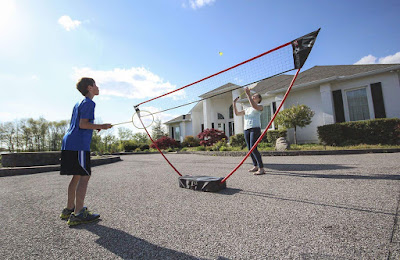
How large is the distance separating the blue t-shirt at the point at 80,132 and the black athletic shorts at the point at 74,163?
6 centimetres

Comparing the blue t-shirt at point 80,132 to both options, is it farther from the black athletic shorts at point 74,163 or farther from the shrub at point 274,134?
the shrub at point 274,134

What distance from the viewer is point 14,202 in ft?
10.4

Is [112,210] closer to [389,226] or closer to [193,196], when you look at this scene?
[193,196]

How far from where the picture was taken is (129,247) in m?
1.57

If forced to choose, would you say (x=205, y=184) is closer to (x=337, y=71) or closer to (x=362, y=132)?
(x=362, y=132)

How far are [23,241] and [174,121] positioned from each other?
2421 cm

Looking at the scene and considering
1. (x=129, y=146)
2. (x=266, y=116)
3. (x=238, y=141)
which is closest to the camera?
(x=238, y=141)

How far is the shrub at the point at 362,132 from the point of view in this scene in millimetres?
9086

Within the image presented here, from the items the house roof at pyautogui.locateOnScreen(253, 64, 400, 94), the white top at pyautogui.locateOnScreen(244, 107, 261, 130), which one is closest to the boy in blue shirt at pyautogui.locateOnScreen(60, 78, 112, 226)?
the white top at pyautogui.locateOnScreen(244, 107, 261, 130)

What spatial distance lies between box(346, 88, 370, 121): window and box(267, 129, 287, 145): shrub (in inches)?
159

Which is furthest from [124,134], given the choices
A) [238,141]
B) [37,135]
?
[238,141]

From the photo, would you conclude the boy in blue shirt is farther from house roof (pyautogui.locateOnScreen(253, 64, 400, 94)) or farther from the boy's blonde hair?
house roof (pyautogui.locateOnScreen(253, 64, 400, 94))

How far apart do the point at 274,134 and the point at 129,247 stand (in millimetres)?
12069

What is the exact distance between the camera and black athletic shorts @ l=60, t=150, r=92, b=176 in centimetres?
212
